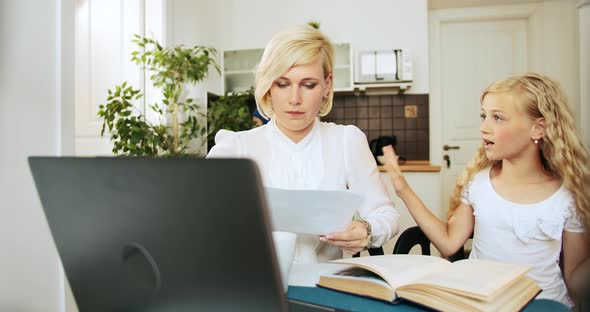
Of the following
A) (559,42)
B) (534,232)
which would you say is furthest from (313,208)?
(559,42)

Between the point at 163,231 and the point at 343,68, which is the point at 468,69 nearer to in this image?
the point at 343,68

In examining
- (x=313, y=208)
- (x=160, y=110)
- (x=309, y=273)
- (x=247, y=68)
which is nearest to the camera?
(x=313, y=208)

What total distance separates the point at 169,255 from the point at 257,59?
3.60 m

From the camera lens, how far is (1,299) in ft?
4.26

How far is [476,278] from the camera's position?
2.24 feet

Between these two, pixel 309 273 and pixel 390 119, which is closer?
pixel 309 273

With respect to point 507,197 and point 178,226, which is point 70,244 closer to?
point 178,226

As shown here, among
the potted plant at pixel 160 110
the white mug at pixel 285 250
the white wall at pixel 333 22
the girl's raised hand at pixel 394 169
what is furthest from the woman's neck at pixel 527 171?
the white wall at pixel 333 22

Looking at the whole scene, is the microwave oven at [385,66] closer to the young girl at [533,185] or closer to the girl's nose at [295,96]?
the young girl at [533,185]

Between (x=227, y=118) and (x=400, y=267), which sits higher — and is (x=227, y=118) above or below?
above

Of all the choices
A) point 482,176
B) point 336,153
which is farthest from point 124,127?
point 482,176

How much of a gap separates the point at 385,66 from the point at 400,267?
314cm

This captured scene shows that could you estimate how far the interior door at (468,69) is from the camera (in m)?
4.34

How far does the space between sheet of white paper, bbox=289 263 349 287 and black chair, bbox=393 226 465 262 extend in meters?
0.43
